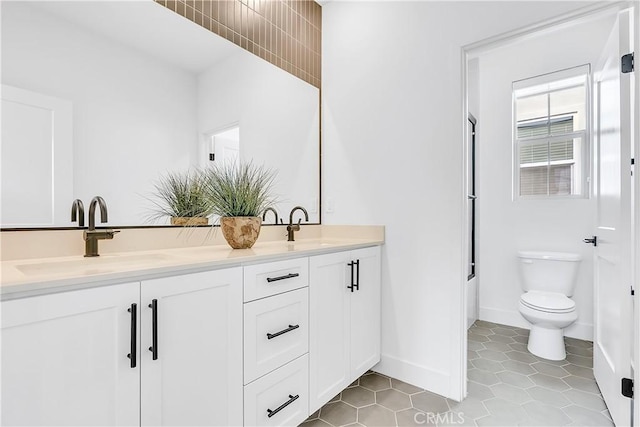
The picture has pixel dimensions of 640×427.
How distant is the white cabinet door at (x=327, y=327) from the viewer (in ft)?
4.95

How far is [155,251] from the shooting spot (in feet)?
4.77

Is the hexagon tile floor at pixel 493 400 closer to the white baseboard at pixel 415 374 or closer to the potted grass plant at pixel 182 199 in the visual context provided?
the white baseboard at pixel 415 374

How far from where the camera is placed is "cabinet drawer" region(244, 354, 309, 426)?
1.22 metres

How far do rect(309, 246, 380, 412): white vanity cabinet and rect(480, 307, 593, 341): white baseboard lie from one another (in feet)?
5.45

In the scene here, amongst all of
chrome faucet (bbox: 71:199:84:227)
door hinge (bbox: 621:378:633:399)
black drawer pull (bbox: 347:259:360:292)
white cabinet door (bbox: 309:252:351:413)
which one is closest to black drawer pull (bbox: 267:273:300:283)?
white cabinet door (bbox: 309:252:351:413)

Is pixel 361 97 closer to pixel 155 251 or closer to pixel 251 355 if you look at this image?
pixel 155 251

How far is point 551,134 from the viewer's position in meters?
2.88

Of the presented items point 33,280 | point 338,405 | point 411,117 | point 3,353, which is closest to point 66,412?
point 3,353

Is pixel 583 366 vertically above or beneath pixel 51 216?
beneath

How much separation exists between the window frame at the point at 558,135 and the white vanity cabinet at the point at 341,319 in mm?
1918

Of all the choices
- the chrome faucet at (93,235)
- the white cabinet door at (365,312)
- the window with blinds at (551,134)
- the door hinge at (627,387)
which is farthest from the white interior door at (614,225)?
the chrome faucet at (93,235)

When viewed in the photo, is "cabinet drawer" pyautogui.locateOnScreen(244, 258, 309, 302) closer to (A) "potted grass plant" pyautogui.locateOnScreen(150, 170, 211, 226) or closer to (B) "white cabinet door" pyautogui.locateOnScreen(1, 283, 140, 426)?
(B) "white cabinet door" pyautogui.locateOnScreen(1, 283, 140, 426)

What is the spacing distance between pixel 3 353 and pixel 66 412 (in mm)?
219

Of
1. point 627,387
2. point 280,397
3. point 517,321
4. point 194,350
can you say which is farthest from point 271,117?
point 517,321
